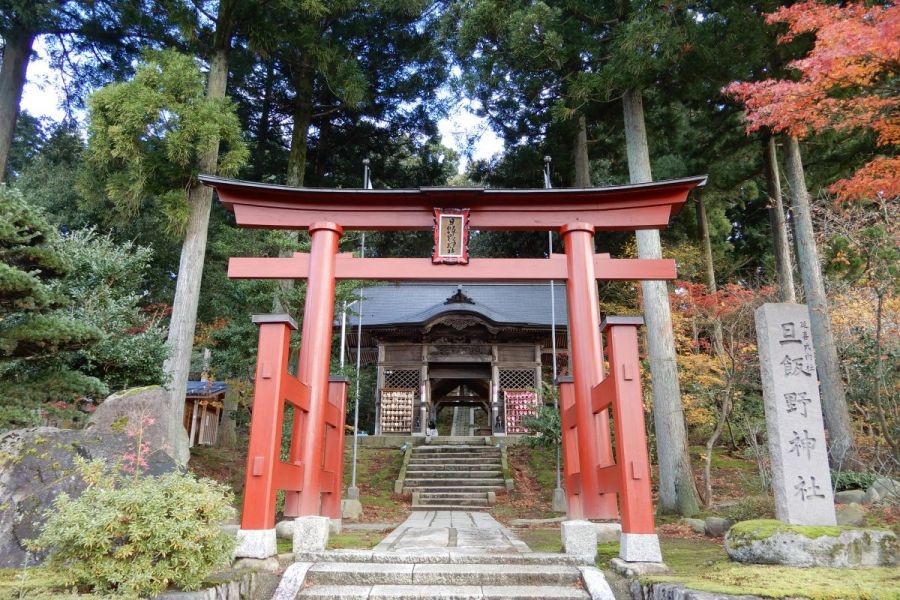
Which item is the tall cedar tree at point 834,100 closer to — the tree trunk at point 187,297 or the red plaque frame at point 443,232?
the red plaque frame at point 443,232

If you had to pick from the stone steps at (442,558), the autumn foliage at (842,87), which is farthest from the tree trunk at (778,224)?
the stone steps at (442,558)

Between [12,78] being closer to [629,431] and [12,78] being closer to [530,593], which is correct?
[629,431]

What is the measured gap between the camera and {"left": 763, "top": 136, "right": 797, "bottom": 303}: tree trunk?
36.6 feet

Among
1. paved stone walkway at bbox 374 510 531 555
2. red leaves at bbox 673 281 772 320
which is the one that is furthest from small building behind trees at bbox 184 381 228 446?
red leaves at bbox 673 281 772 320

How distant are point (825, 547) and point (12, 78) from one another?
51.0ft

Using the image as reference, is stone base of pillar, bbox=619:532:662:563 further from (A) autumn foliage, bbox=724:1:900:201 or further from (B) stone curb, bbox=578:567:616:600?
(A) autumn foliage, bbox=724:1:900:201

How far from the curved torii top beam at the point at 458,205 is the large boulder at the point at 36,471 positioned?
2591mm

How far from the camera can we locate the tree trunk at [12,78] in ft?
37.9

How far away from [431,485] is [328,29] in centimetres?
1020

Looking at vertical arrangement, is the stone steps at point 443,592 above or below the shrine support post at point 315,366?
below

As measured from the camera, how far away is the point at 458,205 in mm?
5812

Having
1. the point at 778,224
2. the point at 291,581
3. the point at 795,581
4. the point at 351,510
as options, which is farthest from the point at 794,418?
the point at 778,224

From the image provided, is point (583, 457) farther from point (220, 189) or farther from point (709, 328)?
point (709, 328)

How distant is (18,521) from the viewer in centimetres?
439
